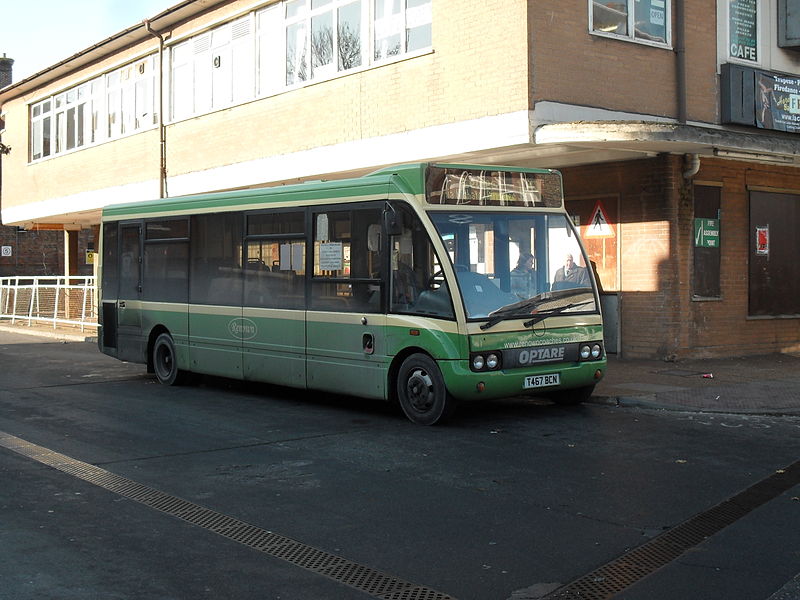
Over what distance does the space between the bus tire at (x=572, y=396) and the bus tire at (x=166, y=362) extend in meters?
5.36

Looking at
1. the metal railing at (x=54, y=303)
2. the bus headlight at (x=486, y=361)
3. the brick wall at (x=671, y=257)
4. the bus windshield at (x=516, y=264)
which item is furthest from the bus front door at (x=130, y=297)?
the metal railing at (x=54, y=303)

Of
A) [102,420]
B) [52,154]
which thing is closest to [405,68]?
[102,420]

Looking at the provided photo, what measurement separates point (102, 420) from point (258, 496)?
13.6ft

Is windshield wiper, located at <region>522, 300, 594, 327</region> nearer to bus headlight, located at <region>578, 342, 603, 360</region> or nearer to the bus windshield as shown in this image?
the bus windshield

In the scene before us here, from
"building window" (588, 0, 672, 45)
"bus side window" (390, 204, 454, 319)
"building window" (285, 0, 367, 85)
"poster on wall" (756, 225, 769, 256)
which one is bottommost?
"bus side window" (390, 204, 454, 319)

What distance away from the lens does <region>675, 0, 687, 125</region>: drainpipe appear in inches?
617

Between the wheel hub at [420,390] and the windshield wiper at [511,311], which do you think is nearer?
the windshield wiper at [511,311]

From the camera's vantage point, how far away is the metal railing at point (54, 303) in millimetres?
25812

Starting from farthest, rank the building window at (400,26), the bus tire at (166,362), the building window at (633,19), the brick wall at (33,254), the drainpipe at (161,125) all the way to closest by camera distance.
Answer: the brick wall at (33,254) < the drainpipe at (161,125) < the building window at (400,26) < the building window at (633,19) < the bus tire at (166,362)

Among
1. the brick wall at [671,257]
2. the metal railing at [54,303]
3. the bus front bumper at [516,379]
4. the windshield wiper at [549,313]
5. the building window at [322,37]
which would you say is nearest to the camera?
the bus front bumper at [516,379]

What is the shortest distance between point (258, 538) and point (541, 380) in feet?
16.3

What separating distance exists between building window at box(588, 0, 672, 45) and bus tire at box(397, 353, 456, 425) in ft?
23.8

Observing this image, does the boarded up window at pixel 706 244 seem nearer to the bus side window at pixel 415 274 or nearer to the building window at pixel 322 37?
the building window at pixel 322 37

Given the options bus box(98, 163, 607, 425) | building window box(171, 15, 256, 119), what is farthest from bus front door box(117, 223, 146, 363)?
building window box(171, 15, 256, 119)
